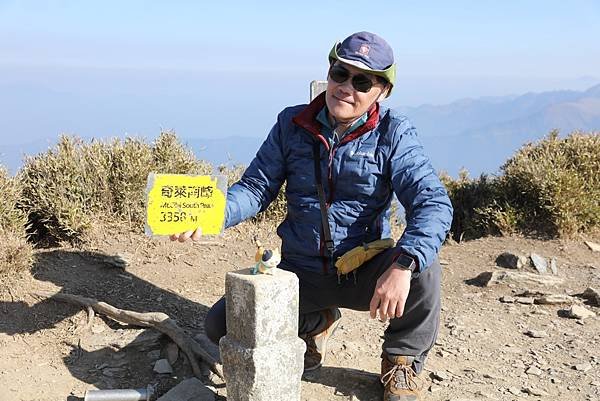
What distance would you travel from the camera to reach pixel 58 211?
19.9 feet

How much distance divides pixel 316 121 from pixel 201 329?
5.93 feet

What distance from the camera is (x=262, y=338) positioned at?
3109 mm

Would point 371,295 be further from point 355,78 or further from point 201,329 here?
point 201,329

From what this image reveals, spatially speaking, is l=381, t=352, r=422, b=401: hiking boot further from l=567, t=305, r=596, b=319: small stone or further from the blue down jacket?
l=567, t=305, r=596, b=319: small stone

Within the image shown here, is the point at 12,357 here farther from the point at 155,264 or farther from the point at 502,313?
the point at 502,313

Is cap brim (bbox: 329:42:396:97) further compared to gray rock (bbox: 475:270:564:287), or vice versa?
gray rock (bbox: 475:270:564:287)

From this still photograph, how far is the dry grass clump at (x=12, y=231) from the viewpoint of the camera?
5141mm

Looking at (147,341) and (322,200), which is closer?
(322,200)

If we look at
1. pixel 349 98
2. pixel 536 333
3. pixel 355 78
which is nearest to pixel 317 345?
pixel 349 98

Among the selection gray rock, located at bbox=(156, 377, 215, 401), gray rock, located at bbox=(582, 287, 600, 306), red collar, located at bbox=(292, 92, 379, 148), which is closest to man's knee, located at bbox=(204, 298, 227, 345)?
gray rock, located at bbox=(156, 377, 215, 401)

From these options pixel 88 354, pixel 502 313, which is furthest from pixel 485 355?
pixel 88 354

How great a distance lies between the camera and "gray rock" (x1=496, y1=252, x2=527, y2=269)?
21.9 feet

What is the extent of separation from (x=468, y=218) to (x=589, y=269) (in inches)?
79.9

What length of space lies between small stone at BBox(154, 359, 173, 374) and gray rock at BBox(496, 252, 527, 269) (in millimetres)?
3806
